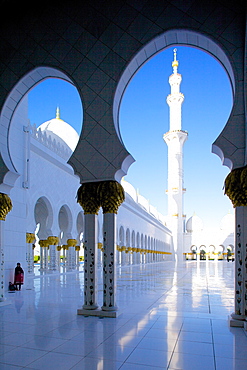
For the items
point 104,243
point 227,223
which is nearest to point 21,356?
point 104,243

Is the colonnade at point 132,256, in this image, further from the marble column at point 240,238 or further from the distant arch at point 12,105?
the marble column at point 240,238

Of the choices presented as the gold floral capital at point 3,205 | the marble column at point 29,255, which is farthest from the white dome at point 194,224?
the gold floral capital at point 3,205

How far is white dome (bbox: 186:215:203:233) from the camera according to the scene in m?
37.7

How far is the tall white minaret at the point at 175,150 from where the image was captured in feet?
95.9

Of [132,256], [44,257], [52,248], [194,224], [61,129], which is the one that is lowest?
[132,256]

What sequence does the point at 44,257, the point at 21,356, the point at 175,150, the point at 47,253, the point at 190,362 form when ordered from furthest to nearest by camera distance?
the point at 175,150, the point at 44,257, the point at 47,253, the point at 21,356, the point at 190,362

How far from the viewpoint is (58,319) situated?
399 cm

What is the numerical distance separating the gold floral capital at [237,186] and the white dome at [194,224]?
3477 cm

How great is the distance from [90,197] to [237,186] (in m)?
1.81

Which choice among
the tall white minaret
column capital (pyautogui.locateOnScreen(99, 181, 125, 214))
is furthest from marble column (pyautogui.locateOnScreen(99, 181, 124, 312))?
the tall white minaret

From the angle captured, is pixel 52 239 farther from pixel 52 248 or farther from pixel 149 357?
pixel 149 357

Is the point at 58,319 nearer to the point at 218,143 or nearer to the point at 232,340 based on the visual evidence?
the point at 232,340

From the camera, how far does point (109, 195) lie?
4223 mm

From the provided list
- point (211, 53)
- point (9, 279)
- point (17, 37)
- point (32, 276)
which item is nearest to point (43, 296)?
point (9, 279)
